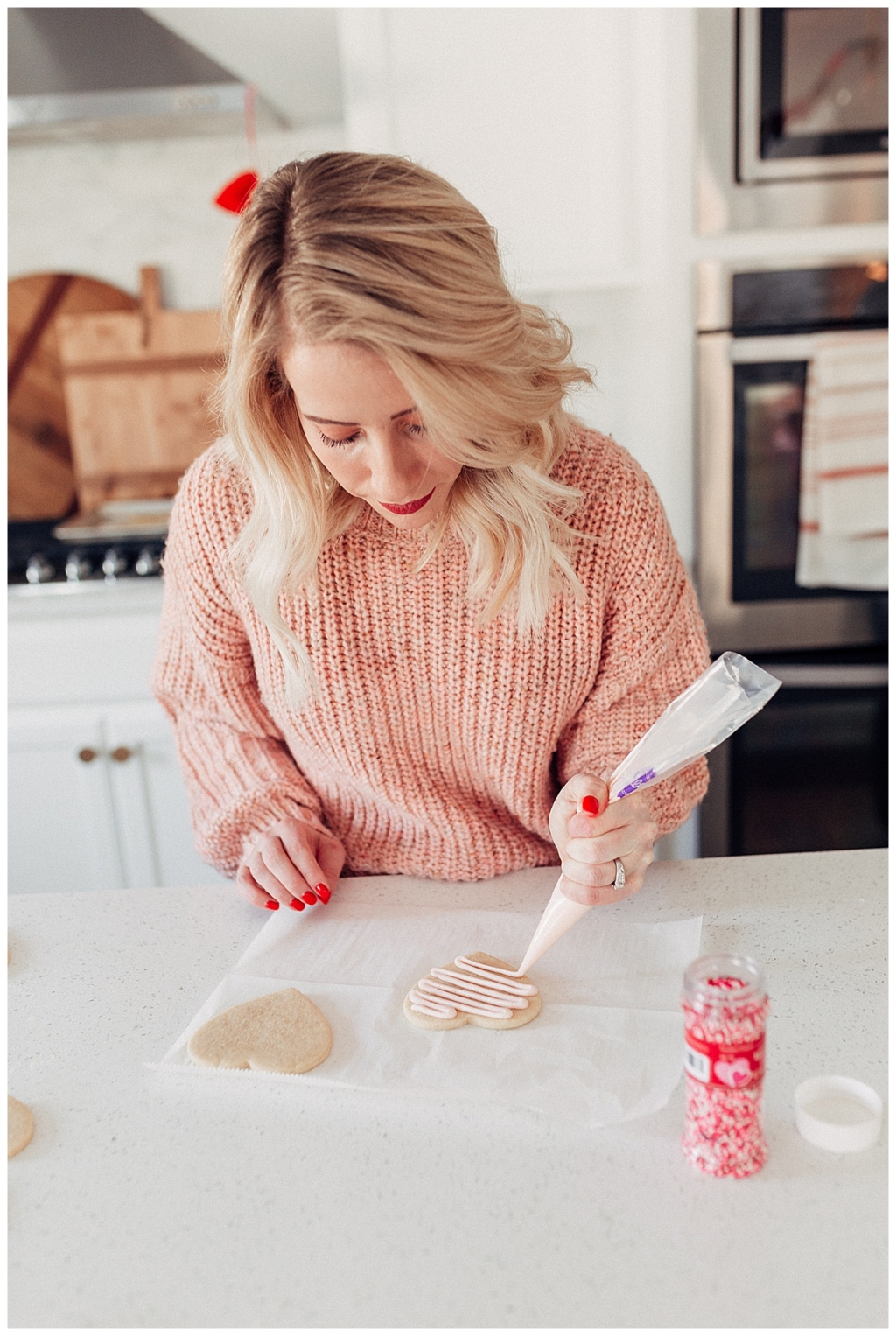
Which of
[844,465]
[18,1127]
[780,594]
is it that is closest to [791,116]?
[844,465]

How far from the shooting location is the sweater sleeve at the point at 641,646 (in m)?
1.17

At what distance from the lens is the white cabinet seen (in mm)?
2182

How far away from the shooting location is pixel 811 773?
212 cm

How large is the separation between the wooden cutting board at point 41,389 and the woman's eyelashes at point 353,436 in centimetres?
187

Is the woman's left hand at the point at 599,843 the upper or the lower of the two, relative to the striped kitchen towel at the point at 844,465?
lower

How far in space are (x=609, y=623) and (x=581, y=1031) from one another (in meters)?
0.47

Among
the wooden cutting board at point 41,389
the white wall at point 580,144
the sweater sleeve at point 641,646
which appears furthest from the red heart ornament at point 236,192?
the sweater sleeve at point 641,646

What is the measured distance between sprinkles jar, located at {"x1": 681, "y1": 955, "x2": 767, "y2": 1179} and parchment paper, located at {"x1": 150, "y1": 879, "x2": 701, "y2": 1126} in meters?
0.06

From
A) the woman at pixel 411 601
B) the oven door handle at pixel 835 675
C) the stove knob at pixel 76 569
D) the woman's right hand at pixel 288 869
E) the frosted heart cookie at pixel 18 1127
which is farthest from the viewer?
the stove knob at pixel 76 569

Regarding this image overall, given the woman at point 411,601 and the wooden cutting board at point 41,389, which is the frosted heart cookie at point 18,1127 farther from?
the wooden cutting board at point 41,389

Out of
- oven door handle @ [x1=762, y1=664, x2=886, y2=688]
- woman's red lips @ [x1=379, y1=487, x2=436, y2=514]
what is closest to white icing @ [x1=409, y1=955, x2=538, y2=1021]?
woman's red lips @ [x1=379, y1=487, x2=436, y2=514]

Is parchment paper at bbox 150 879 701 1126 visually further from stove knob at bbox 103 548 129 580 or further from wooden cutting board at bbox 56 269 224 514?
wooden cutting board at bbox 56 269 224 514

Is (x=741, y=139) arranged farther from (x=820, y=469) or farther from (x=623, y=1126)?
(x=623, y=1126)

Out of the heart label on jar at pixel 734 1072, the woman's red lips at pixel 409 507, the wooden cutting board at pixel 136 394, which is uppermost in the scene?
the wooden cutting board at pixel 136 394
